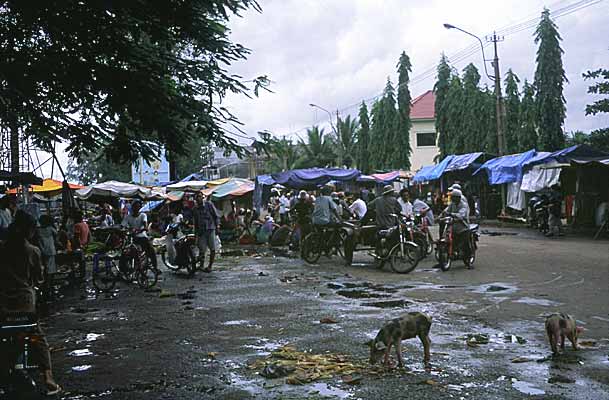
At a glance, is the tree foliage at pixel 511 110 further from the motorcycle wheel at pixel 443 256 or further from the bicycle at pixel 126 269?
the bicycle at pixel 126 269

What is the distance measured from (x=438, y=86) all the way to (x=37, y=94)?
117ft

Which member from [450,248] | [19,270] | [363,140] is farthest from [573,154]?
[363,140]

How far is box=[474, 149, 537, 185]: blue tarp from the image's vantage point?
26.0 m

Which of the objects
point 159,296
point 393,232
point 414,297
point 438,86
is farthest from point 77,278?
point 438,86

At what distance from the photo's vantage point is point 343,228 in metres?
15.9

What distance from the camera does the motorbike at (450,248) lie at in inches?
538

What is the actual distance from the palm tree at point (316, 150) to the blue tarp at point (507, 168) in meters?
33.3

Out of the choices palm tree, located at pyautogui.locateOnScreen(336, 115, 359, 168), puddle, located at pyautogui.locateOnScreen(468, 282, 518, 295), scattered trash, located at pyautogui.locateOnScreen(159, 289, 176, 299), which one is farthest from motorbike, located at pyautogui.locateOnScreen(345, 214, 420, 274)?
palm tree, located at pyautogui.locateOnScreen(336, 115, 359, 168)

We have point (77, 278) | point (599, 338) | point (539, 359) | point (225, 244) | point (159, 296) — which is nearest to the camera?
→ point (539, 359)

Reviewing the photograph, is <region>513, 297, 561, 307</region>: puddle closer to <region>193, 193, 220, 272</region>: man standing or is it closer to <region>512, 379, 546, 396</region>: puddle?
<region>512, 379, 546, 396</region>: puddle

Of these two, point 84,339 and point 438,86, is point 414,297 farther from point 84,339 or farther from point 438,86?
point 438,86

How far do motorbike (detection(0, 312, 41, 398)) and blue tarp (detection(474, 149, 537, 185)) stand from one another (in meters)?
23.0

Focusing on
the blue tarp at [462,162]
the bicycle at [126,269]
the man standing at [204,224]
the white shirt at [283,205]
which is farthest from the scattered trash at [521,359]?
the blue tarp at [462,162]

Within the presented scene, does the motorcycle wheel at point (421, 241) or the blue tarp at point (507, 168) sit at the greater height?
the blue tarp at point (507, 168)
